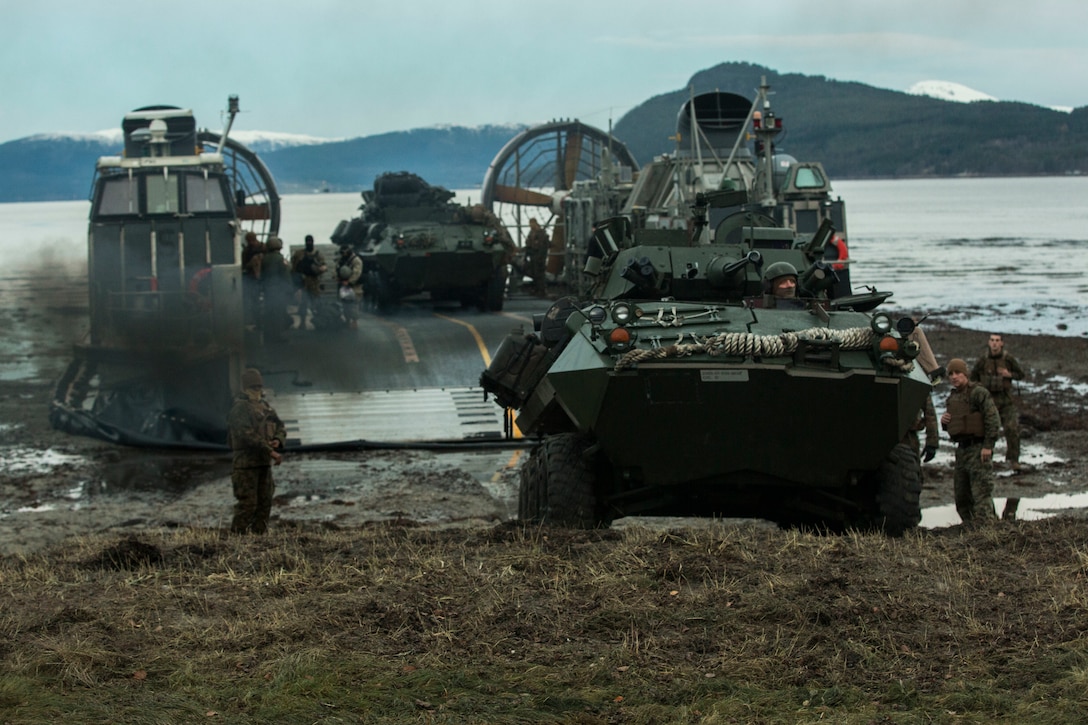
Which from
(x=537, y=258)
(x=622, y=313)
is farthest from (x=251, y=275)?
(x=537, y=258)

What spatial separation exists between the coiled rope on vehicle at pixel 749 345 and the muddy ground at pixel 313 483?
256 cm

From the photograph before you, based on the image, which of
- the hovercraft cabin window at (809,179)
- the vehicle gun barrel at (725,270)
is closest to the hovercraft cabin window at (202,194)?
the vehicle gun barrel at (725,270)

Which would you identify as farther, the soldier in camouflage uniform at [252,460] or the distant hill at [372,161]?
the distant hill at [372,161]

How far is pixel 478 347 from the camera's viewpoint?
15852 millimetres

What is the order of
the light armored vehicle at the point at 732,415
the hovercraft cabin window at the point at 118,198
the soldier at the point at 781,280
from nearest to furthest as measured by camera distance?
1. the light armored vehicle at the point at 732,415
2. the soldier at the point at 781,280
3. the hovercraft cabin window at the point at 118,198

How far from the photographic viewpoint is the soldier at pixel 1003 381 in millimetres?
11328

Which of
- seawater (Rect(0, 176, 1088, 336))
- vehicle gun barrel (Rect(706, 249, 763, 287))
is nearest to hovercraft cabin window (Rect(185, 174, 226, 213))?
seawater (Rect(0, 176, 1088, 336))

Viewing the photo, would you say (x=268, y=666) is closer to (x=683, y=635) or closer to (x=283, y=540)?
(x=683, y=635)

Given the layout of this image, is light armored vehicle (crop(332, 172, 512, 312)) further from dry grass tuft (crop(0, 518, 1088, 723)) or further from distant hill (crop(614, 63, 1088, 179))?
distant hill (crop(614, 63, 1088, 179))

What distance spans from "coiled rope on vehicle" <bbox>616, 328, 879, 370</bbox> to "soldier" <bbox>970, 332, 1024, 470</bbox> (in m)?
4.43

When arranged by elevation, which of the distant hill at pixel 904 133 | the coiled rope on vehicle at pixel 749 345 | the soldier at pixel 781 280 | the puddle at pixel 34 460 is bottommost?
the puddle at pixel 34 460

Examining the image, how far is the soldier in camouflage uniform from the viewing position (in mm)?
8883

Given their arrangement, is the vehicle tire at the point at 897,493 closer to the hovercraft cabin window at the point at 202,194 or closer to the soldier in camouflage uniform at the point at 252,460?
the soldier in camouflage uniform at the point at 252,460

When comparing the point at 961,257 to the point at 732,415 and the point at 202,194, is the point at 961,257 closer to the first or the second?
the point at 202,194
